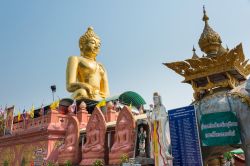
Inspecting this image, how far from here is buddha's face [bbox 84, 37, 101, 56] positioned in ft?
79.7

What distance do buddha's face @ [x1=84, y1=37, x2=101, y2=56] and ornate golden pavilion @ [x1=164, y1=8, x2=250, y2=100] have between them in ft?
50.8

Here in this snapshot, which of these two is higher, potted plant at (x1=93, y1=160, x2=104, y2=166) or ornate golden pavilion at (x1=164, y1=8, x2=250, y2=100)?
ornate golden pavilion at (x1=164, y1=8, x2=250, y2=100)

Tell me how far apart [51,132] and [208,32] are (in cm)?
1044

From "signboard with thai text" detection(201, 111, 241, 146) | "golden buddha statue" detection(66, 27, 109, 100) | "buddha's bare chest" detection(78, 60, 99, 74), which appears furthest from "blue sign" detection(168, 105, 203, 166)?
"buddha's bare chest" detection(78, 60, 99, 74)

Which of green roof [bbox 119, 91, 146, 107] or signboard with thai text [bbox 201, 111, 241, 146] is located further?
green roof [bbox 119, 91, 146, 107]

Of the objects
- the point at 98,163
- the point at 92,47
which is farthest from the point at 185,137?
the point at 92,47

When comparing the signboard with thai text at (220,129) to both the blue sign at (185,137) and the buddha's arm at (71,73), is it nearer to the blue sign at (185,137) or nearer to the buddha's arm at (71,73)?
the blue sign at (185,137)

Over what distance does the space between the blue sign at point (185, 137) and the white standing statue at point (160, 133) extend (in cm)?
39

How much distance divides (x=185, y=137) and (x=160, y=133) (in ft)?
3.77

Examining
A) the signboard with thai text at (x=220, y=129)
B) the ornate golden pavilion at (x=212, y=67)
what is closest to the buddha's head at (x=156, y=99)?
the ornate golden pavilion at (x=212, y=67)

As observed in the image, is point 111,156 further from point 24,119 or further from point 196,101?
point 24,119

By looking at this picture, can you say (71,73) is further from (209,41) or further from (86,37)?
(209,41)

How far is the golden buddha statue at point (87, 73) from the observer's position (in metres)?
21.4

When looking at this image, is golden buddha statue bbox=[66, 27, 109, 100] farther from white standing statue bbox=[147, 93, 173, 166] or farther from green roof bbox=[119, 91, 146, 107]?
white standing statue bbox=[147, 93, 173, 166]
